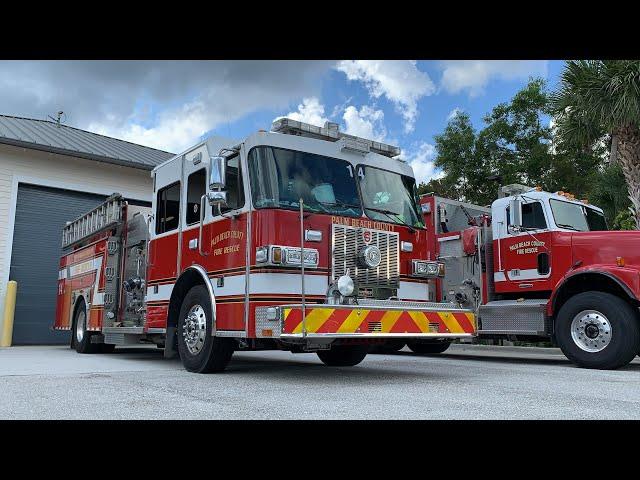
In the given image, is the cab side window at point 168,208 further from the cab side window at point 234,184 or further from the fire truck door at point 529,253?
the fire truck door at point 529,253

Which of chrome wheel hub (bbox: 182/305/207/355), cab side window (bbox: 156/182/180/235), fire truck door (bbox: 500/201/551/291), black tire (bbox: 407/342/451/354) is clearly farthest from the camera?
black tire (bbox: 407/342/451/354)

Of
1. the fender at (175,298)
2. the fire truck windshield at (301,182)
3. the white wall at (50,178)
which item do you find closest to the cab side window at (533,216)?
the fire truck windshield at (301,182)

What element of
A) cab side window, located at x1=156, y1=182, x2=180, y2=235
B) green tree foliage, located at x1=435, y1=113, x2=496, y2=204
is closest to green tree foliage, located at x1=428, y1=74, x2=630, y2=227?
green tree foliage, located at x1=435, y1=113, x2=496, y2=204

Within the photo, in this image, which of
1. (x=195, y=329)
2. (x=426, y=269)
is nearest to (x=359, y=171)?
(x=426, y=269)

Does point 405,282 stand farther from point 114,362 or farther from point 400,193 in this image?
point 114,362

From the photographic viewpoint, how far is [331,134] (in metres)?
7.08

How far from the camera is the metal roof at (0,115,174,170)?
1559 centimetres

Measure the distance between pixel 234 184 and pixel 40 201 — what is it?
11.2 meters

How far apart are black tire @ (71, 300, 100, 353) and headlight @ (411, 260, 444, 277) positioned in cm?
675

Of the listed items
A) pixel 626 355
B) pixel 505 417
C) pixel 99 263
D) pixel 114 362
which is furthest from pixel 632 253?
pixel 99 263

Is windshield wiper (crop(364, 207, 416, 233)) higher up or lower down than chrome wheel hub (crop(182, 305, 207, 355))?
higher up

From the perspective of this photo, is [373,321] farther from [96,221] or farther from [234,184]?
[96,221]

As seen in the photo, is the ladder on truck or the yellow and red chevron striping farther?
the ladder on truck

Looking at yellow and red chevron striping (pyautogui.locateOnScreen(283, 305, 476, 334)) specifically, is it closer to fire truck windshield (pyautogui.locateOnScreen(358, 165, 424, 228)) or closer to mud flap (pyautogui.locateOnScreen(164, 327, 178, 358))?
fire truck windshield (pyautogui.locateOnScreen(358, 165, 424, 228))
